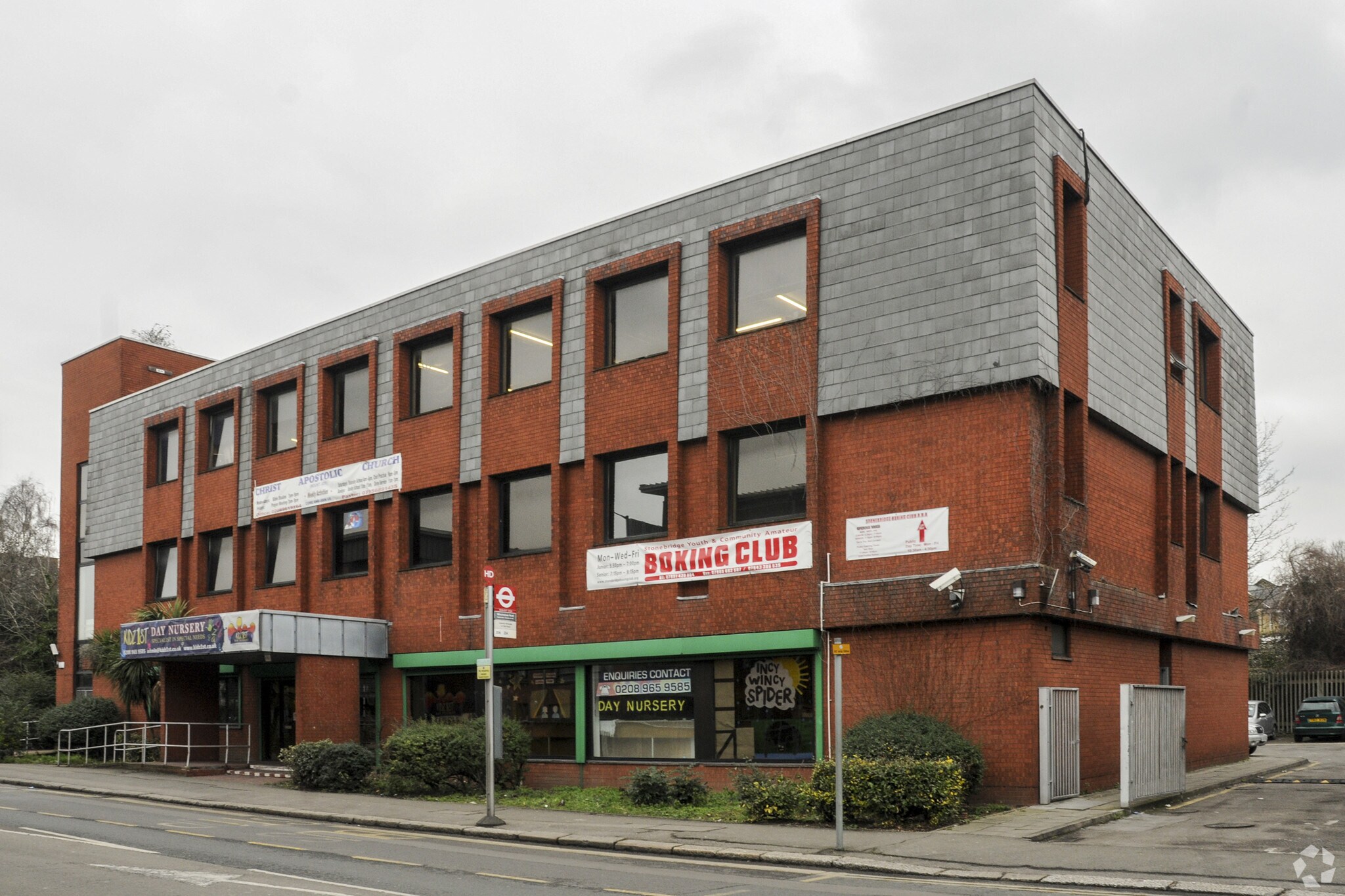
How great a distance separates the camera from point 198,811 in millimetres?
22562

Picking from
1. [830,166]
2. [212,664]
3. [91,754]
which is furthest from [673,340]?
[91,754]

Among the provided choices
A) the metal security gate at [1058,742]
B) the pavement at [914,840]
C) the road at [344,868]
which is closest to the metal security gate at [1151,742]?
the pavement at [914,840]

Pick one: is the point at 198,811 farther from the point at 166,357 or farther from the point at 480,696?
the point at 166,357

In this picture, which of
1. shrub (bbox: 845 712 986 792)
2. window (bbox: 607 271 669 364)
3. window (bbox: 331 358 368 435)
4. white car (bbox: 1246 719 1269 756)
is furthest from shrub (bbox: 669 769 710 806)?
white car (bbox: 1246 719 1269 756)

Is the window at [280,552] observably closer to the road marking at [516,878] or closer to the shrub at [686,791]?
the shrub at [686,791]

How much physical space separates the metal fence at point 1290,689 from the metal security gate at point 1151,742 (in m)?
28.7

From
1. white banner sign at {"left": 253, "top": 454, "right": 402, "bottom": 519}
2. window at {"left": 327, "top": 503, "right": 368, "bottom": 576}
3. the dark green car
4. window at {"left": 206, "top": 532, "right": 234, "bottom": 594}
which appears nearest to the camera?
white banner sign at {"left": 253, "top": 454, "right": 402, "bottom": 519}

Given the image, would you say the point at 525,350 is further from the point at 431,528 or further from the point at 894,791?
the point at 894,791

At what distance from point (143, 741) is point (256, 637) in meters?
7.07

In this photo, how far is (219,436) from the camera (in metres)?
36.0

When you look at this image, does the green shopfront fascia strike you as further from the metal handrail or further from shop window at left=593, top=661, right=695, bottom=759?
the metal handrail

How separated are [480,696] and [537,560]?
332 cm

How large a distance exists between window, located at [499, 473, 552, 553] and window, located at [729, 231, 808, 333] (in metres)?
5.75

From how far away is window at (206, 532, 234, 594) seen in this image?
35062 millimetres
